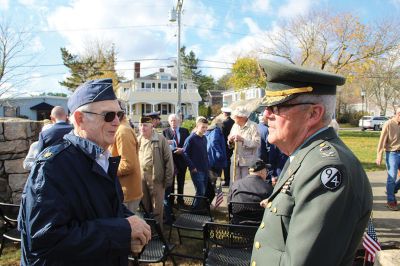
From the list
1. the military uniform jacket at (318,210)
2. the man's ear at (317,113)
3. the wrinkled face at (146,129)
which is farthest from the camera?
the wrinkled face at (146,129)

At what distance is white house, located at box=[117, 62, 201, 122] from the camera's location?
166 feet

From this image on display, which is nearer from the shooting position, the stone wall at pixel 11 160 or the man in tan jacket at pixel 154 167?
the man in tan jacket at pixel 154 167

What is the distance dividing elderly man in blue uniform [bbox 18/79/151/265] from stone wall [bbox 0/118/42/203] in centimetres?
421

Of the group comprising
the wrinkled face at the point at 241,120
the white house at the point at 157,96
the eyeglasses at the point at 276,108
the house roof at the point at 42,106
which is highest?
the white house at the point at 157,96

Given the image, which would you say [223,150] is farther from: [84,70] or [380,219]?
[84,70]

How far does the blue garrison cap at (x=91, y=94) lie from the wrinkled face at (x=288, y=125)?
108 centimetres

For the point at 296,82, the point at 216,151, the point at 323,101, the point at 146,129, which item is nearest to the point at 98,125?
the point at 296,82

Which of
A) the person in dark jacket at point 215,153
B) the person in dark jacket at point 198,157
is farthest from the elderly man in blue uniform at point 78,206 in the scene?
the person in dark jacket at point 215,153

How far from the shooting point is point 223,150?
7395 mm

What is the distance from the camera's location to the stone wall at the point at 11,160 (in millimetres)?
5543

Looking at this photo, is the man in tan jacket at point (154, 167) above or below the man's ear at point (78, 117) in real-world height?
below

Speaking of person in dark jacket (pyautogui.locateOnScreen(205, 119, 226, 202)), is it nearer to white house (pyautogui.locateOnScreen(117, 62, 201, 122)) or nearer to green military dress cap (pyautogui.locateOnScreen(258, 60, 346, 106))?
green military dress cap (pyautogui.locateOnScreen(258, 60, 346, 106))

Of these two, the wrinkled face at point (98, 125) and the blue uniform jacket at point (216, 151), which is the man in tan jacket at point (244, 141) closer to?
the blue uniform jacket at point (216, 151)

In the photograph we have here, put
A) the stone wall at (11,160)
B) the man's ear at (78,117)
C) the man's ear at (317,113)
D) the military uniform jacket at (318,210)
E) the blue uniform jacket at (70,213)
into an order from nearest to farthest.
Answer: the military uniform jacket at (318,210), the man's ear at (317,113), the blue uniform jacket at (70,213), the man's ear at (78,117), the stone wall at (11,160)
